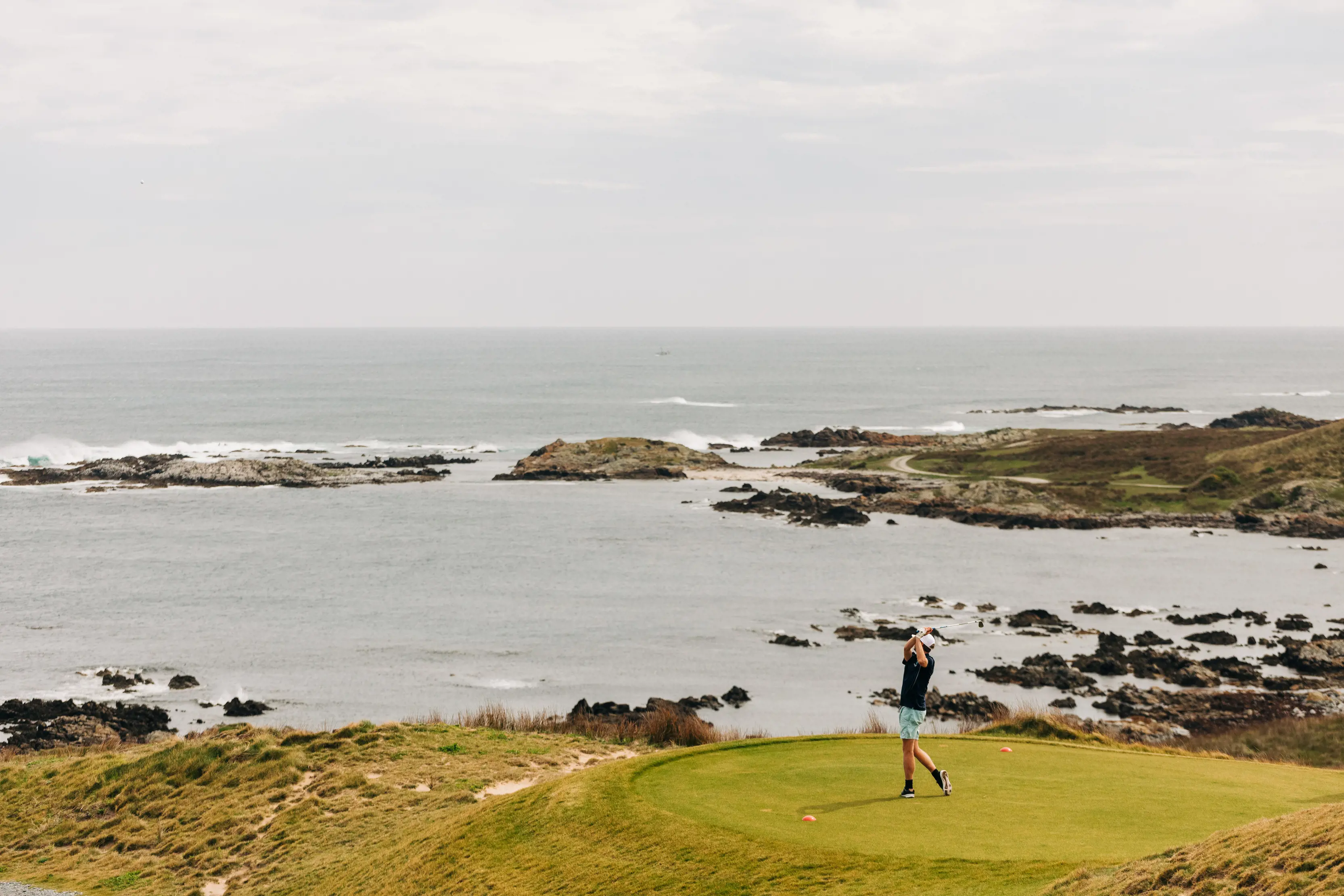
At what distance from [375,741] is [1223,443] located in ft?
254

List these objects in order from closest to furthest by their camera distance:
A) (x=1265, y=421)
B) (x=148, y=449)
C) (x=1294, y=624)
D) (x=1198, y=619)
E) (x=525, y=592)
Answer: (x=1294, y=624) < (x=1198, y=619) < (x=525, y=592) < (x=1265, y=421) < (x=148, y=449)

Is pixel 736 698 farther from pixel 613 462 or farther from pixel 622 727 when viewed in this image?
pixel 613 462

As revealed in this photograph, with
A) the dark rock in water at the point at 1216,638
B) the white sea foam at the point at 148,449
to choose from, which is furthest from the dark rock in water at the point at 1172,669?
the white sea foam at the point at 148,449

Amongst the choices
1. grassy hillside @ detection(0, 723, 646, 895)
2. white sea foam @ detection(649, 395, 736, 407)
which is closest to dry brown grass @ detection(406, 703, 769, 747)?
grassy hillside @ detection(0, 723, 646, 895)

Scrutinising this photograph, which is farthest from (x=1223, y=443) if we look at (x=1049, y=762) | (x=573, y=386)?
(x=573, y=386)

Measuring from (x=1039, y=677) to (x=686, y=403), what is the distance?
131 metres

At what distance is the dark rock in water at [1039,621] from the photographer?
4381cm

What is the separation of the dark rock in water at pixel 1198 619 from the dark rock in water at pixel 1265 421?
66674mm

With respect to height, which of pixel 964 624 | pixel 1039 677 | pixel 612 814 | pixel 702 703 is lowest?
pixel 702 703

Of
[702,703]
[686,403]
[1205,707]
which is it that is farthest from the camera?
[686,403]

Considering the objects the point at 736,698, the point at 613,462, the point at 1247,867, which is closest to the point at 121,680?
the point at 736,698

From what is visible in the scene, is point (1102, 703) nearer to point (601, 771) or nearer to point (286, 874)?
point (601, 771)

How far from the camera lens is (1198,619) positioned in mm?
43844

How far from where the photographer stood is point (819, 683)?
121 ft
